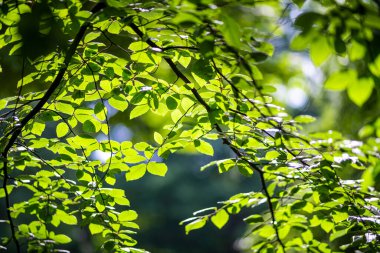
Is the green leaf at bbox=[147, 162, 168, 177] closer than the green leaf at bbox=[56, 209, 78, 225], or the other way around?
the green leaf at bbox=[147, 162, 168, 177]

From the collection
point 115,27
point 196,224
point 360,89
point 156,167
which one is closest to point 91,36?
point 115,27

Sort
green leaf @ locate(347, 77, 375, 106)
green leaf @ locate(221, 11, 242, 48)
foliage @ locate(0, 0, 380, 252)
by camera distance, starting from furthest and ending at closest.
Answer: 1. foliage @ locate(0, 0, 380, 252)
2. green leaf @ locate(221, 11, 242, 48)
3. green leaf @ locate(347, 77, 375, 106)

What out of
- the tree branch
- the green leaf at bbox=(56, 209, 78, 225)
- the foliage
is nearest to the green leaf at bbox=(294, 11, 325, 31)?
the foliage

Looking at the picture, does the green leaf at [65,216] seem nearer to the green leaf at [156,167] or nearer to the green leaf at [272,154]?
the green leaf at [156,167]

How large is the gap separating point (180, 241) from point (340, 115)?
861 cm

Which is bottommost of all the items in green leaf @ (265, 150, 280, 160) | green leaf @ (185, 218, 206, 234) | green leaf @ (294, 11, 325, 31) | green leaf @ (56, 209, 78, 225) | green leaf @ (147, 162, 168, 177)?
green leaf @ (56, 209, 78, 225)

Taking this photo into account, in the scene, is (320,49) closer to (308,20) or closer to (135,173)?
(308,20)

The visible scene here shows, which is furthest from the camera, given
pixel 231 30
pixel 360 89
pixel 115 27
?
pixel 115 27

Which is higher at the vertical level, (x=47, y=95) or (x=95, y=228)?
(x=47, y=95)

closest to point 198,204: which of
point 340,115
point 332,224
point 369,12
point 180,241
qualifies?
point 180,241

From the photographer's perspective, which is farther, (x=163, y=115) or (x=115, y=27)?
(x=163, y=115)

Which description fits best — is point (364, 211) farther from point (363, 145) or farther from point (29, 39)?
point (29, 39)

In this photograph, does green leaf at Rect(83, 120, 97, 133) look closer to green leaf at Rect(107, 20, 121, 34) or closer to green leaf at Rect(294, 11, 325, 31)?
green leaf at Rect(107, 20, 121, 34)

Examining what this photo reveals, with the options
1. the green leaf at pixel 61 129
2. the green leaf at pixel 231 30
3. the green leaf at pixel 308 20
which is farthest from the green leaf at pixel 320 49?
the green leaf at pixel 61 129
